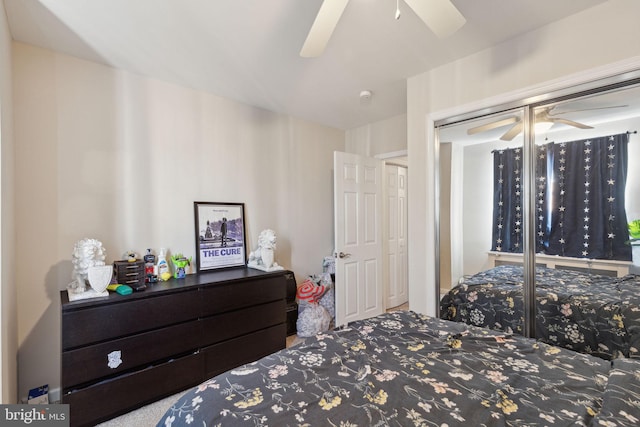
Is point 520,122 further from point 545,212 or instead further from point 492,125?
point 545,212

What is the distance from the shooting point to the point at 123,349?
1.92 metres

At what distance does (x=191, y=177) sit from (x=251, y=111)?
0.99 metres

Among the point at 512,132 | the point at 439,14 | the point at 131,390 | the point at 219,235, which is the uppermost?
the point at 439,14

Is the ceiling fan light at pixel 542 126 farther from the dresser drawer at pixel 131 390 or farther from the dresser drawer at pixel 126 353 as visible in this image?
the dresser drawer at pixel 131 390

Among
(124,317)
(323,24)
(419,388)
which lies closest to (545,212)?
(419,388)

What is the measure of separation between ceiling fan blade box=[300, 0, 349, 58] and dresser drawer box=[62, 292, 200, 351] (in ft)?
6.09

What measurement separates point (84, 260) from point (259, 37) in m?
1.87

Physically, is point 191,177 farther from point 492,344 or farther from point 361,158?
point 492,344

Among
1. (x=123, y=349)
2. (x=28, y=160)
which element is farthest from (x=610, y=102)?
(x=28, y=160)

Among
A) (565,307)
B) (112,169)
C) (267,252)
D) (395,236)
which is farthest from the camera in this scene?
(395,236)

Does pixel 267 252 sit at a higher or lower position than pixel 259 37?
lower

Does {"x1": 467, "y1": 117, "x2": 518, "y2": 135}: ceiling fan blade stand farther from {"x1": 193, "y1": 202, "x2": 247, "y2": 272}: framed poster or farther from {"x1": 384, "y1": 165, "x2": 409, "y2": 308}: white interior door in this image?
{"x1": 193, "y1": 202, "x2": 247, "y2": 272}: framed poster

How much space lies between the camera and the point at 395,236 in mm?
4242

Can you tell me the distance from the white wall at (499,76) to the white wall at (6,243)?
2634 millimetres
